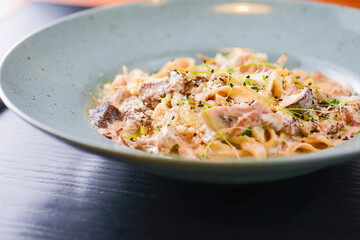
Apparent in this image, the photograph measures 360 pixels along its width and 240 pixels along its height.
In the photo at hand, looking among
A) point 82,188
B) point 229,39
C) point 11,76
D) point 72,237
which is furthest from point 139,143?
point 229,39

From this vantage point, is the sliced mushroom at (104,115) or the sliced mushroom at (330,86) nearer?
the sliced mushroom at (104,115)

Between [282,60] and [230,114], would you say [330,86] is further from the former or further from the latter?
[230,114]

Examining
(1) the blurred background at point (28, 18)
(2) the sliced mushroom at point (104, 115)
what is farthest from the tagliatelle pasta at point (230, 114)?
(1) the blurred background at point (28, 18)

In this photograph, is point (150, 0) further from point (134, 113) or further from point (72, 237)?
point (72, 237)

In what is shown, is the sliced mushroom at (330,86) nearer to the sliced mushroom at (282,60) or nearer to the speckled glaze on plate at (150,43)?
the speckled glaze on plate at (150,43)

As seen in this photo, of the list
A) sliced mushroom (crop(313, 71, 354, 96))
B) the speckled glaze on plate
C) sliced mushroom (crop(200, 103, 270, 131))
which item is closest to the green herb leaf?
sliced mushroom (crop(313, 71, 354, 96))

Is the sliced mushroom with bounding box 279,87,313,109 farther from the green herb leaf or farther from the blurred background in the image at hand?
the blurred background
